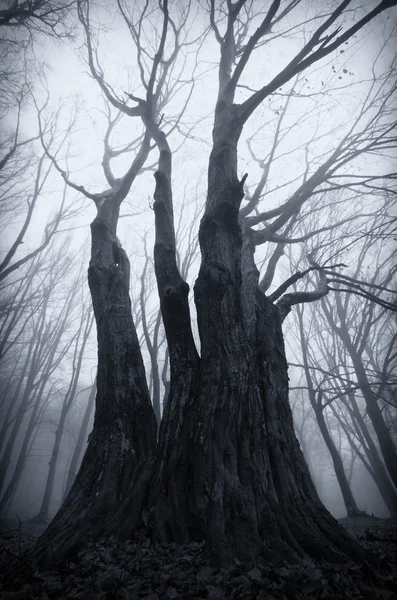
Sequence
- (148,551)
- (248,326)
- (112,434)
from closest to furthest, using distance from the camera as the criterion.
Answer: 1. (148,551)
2. (112,434)
3. (248,326)

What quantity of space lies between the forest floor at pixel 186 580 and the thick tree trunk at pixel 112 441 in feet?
1.01

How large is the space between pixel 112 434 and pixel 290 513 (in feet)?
5.08

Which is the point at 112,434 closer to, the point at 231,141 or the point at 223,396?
the point at 223,396

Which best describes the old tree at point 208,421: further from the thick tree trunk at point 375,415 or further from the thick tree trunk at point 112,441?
the thick tree trunk at point 375,415

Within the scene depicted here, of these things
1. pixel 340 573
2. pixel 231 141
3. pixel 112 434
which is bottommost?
pixel 340 573

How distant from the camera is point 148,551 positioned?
165 cm

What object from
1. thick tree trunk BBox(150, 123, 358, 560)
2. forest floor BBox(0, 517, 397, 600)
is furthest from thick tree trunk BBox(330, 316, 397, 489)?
forest floor BBox(0, 517, 397, 600)

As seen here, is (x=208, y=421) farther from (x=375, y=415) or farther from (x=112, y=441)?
(x=375, y=415)

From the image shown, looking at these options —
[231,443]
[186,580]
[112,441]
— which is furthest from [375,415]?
[186,580]

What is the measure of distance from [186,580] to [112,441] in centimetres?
122

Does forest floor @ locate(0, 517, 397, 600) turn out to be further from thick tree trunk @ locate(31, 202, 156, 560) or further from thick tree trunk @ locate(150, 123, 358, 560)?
thick tree trunk @ locate(31, 202, 156, 560)

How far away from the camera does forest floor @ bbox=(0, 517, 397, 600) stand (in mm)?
1240

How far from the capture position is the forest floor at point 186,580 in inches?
48.8

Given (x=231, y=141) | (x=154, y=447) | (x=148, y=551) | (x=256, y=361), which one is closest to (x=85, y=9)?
(x=231, y=141)
